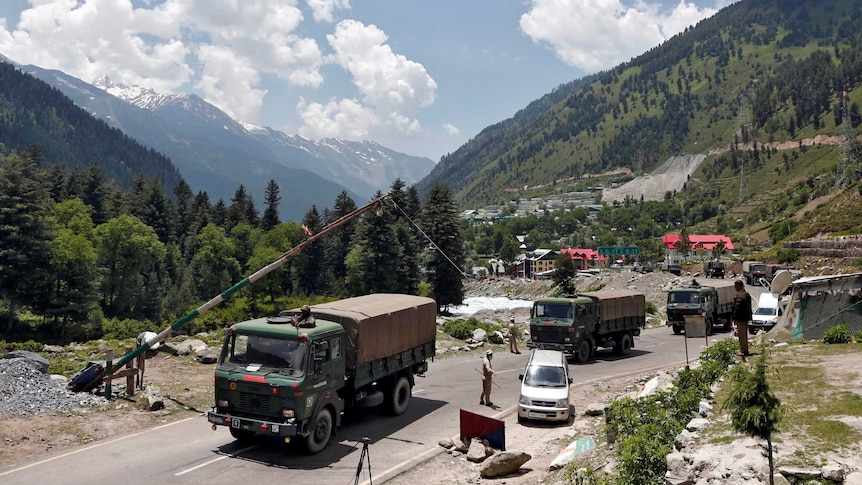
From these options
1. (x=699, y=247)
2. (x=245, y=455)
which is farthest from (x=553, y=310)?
(x=699, y=247)

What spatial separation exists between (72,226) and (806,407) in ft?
226

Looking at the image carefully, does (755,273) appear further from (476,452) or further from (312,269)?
(476,452)

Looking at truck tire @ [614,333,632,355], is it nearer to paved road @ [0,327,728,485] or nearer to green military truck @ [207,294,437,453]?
paved road @ [0,327,728,485]

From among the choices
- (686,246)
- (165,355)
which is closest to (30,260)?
(165,355)

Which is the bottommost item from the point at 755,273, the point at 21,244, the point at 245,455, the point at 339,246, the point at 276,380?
the point at 245,455

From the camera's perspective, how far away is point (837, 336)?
71.8ft

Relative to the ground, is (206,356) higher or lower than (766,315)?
lower

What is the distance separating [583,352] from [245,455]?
19.2 m

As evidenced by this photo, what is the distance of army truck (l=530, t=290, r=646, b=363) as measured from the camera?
2805 cm

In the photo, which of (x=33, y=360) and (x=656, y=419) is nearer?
(x=656, y=419)

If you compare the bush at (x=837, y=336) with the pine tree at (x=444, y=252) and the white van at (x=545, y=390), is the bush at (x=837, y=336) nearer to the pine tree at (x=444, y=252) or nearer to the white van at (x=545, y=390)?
the white van at (x=545, y=390)

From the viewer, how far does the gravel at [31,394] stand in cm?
1669

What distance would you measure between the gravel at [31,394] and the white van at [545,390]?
13.0m

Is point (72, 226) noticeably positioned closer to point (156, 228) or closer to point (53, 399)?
point (156, 228)
